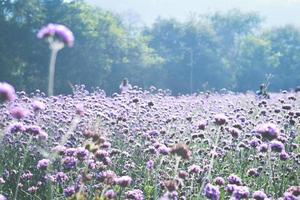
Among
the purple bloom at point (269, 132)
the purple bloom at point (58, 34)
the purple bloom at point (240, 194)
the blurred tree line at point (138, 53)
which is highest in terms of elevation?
the blurred tree line at point (138, 53)

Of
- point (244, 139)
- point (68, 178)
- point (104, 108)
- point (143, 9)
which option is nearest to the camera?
point (68, 178)

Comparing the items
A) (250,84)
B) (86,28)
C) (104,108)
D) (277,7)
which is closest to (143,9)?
(277,7)

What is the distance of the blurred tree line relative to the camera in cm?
3431

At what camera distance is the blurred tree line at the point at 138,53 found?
A: 34.3 meters

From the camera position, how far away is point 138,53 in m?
43.8

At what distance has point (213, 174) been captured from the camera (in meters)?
→ 6.09

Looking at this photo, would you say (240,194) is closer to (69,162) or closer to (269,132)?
(269,132)

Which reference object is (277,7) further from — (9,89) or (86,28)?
(9,89)

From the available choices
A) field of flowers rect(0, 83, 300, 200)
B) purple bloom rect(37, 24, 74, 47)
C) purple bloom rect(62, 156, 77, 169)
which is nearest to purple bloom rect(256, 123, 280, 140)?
field of flowers rect(0, 83, 300, 200)

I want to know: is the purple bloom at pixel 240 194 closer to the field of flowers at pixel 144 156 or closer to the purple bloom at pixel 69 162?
the field of flowers at pixel 144 156

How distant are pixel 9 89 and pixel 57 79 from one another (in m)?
32.5

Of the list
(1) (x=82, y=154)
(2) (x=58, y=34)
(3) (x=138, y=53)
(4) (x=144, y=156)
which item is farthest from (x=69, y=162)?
(3) (x=138, y=53)

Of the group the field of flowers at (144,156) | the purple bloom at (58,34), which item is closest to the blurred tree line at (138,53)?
the field of flowers at (144,156)

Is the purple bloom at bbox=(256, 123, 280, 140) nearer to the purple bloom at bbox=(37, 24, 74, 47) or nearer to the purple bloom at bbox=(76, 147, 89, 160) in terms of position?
the purple bloom at bbox=(76, 147, 89, 160)
